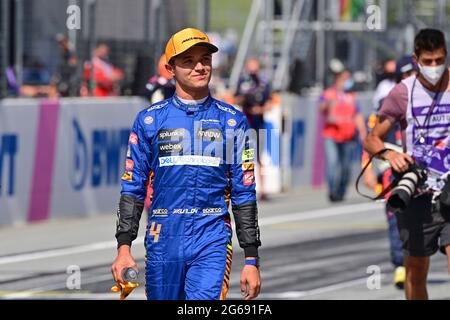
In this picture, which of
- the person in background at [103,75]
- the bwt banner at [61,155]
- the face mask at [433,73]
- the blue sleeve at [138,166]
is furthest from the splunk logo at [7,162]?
the blue sleeve at [138,166]

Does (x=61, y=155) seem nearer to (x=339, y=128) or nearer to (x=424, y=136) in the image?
(x=339, y=128)

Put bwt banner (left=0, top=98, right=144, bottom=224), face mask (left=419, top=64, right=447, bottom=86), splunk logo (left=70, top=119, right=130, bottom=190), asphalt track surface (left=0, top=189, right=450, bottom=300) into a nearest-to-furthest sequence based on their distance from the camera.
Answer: face mask (left=419, top=64, right=447, bottom=86)
asphalt track surface (left=0, top=189, right=450, bottom=300)
bwt banner (left=0, top=98, right=144, bottom=224)
splunk logo (left=70, top=119, right=130, bottom=190)

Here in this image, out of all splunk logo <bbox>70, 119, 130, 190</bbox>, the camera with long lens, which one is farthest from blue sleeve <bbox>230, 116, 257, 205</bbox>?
splunk logo <bbox>70, 119, 130, 190</bbox>

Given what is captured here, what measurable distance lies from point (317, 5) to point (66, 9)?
6.64m

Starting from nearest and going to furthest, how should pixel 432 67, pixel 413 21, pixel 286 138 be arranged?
1. pixel 432 67
2. pixel 286 138
3. pixel 413 21

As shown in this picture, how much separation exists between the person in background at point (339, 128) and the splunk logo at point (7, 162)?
5732mm

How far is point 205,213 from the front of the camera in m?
7.54

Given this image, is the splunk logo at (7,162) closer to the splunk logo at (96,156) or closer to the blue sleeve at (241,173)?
the splunk logo at (96,156)

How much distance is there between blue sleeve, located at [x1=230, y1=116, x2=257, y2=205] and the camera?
24.8 ft

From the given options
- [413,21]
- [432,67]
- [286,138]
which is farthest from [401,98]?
[413,21]

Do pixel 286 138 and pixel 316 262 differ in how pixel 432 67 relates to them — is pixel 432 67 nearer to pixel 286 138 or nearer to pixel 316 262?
pixel 316 262

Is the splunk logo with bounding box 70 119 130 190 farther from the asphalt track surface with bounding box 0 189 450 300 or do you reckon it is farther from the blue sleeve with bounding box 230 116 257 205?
the blue sleeve with bounding box 230 116 257 205

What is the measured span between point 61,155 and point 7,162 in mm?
1189

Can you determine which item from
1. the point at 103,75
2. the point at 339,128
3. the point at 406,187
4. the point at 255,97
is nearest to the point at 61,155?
the point at 103,75
